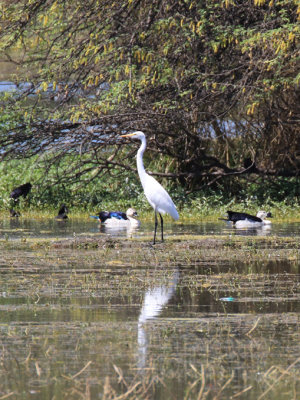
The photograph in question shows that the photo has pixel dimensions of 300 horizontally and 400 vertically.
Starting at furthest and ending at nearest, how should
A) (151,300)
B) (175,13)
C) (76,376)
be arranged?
1. (175,13)
2. (151,300)
3. (76,376)

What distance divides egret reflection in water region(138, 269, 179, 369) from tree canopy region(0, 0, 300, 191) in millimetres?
10309

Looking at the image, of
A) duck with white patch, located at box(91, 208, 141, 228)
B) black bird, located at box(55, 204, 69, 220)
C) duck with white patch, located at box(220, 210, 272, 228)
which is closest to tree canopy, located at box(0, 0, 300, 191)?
black bird, located at box(55, 204, 69, 220)

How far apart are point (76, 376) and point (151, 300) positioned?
3097mm

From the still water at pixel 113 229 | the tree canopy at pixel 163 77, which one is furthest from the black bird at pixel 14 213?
the tree canopy at pixel 163 77

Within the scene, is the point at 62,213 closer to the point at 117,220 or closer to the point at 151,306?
the point at 117,220

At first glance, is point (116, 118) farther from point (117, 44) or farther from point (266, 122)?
point (266, 122)

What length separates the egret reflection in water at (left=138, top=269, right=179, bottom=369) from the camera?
6.59 metres

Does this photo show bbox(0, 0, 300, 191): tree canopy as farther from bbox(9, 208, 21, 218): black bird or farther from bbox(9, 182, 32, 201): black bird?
bbox(9, 208, 21, 218): black bird

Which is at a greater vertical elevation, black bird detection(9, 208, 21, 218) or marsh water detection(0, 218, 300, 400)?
black bird detection(9, 208, 21, 218)

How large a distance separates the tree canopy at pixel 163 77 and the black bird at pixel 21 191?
37.1 inches

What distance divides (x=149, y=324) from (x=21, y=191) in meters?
16.0

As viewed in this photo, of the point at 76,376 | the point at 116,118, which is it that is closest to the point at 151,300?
the point at 76,376

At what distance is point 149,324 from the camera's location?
297 inches

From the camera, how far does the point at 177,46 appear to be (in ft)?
68.7
